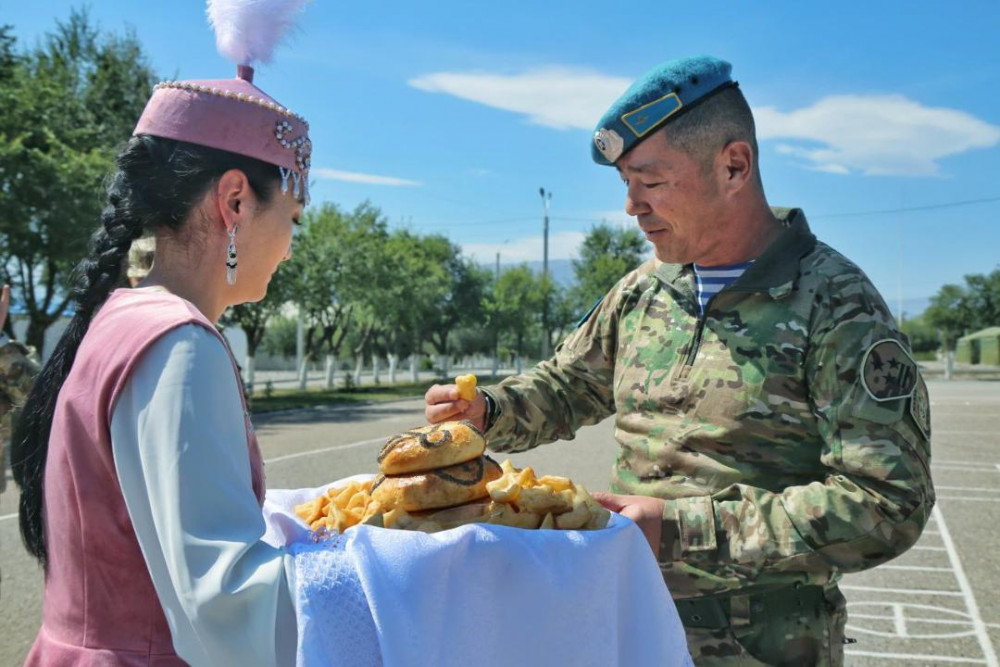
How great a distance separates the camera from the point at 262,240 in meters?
1.97

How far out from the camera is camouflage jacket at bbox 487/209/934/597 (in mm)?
2314

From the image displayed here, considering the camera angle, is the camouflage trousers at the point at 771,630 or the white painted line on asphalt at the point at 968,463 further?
the white painted line on asphalt at the point at 968,463

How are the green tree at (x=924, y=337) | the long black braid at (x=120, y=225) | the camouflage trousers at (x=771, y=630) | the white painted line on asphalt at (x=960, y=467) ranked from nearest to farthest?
the long black braid at (x=120, y=225) < the camouflage trousers at (x=771, y=630) < the white painted line on asphalt at (x=960, y=467) < the green tree at (x=924, y=337)

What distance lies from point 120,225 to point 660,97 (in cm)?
153

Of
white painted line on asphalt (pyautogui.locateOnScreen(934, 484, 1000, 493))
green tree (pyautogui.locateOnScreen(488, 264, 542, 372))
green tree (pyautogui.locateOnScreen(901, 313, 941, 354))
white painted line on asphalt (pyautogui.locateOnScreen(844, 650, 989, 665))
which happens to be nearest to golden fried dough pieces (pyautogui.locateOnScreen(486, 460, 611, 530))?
white painted line on asphalt (pyautogui.locateOnScreen(844, 650, 989, 665))

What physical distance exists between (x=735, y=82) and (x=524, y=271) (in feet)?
204

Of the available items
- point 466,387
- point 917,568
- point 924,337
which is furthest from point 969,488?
point 924,337

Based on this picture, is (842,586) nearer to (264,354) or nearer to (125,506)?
(125,506)

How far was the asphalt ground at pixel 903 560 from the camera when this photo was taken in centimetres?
599

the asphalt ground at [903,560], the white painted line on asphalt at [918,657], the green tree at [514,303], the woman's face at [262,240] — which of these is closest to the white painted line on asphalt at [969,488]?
the asphalt ground at [903,560]

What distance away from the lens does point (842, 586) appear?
24.6 ft

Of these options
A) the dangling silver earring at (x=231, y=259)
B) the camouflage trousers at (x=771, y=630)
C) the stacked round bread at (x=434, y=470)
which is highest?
the dangling silver earring at (x=231, y=259)

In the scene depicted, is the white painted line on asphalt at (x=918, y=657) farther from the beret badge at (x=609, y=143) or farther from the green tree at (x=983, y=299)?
the green tree at (x=983, y=299)

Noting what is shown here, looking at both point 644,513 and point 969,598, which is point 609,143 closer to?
point 644,513
